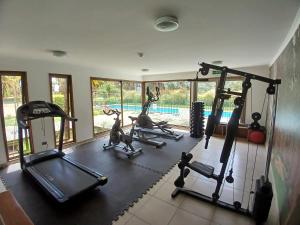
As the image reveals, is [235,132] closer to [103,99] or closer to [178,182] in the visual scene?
[178,182]

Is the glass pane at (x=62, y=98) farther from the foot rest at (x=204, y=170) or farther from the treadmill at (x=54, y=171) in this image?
the foot rest at (x=204, y=170)

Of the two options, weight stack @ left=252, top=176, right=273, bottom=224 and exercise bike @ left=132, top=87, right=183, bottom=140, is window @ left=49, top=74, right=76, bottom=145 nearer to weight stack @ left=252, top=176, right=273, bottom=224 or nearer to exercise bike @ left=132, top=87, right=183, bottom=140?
exercise bike @ left=132, top=87, right=183, bottom=140

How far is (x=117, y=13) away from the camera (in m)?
1.58

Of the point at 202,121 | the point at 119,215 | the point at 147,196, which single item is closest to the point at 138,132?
the point at 202,121

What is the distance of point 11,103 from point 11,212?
2480 millimetres

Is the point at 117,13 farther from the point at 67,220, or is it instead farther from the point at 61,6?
the point at 67,220

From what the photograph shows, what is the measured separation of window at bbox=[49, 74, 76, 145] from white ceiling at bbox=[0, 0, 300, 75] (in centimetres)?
143

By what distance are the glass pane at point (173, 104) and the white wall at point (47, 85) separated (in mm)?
2659

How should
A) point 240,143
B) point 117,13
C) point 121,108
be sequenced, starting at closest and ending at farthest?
point 117,13
point 240,143
point 121,108

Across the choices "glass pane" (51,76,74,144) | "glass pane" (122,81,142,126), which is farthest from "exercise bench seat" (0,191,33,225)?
"glass pane" (122,81,142,126)

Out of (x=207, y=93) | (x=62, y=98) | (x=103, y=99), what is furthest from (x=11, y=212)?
(x=207, y=93)

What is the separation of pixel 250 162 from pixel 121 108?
15.2 feet

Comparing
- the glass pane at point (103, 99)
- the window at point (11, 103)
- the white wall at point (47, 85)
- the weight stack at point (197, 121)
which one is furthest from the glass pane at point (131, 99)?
the window at point (11, 103)

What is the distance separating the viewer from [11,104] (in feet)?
11.6
